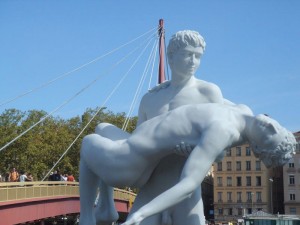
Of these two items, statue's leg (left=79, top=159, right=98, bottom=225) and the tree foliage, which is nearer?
statue's leg (left=79, top=159, right=98, bottom=225)

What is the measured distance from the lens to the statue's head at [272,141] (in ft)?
15.8

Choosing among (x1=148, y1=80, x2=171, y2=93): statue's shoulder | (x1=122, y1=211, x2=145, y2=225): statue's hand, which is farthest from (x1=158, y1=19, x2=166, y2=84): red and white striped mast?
(x1=122, y1=211, x2=145, y2=225): statue's hand

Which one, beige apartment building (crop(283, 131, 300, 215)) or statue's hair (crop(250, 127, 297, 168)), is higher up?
beige apartment building (crop(283, 131, 300, 215))

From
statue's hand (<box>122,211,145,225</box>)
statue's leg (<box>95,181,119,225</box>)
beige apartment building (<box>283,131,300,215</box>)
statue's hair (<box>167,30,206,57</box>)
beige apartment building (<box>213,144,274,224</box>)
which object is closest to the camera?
statue's hand (<box>122,211,145,225</box>)

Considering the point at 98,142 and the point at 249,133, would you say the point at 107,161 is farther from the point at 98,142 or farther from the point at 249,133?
the point at 249,133

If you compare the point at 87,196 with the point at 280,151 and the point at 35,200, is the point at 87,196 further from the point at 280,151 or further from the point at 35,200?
the point at 35,200

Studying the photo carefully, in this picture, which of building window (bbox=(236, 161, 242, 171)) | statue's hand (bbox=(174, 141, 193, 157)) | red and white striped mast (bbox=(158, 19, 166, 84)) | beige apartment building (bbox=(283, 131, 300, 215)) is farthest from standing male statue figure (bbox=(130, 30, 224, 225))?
Answer: building window (bbox=(236, 161, 242, 171))

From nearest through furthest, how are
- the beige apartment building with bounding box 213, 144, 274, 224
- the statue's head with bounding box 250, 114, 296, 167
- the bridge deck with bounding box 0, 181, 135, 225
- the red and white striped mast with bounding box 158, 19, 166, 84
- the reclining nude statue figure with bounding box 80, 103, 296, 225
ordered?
1. the reclining nude statue figure with bounding box 80, 103, 296, 225
2. the statue's head with bounding box 250, 114, 296, 167
3. the bridge deck with bounding box 0, 181, 135, 225
4. the red and white striped mast with bounding box 158, 19, 166, 84
5. the beige apartment building with bounding box 213, 144, 274, 224

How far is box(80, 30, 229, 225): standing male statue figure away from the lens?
5.20m

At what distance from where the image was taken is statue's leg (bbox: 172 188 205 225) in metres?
5.18

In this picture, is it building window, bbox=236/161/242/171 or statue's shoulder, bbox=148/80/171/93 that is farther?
building window, bbox=236/161/242/171

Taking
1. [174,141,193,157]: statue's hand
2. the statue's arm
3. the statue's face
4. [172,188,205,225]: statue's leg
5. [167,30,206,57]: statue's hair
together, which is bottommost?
[172,188,205,225]: statue's leg

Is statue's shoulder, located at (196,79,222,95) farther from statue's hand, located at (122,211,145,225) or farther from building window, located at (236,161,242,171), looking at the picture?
building window, located at (236,161,242,171)

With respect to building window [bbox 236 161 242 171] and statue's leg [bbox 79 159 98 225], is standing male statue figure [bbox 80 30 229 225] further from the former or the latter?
building window [bbox 236 161 242 171]
